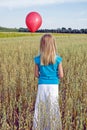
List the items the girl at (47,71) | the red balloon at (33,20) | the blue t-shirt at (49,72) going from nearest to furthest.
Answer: the girl at (47,71) → the blue t-shirt at (49,72) → the red balloon at (33,20)

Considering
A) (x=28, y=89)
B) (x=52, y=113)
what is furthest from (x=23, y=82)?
(x=52, y=113)

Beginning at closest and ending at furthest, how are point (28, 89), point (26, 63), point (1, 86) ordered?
1. point (28, 89)
2. point (1, 86)
3. point (26, 63)

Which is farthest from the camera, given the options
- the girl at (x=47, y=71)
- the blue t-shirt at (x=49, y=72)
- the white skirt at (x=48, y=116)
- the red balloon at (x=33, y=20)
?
the red balloon at (x=33, y=20)

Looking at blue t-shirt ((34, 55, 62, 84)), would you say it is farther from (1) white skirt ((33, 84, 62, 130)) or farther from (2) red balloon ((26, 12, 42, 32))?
(2) red balloon ((26, 12, 42, 32))

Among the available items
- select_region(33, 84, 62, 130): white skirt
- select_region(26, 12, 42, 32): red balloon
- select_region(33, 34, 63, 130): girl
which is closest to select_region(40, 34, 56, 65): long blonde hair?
select_region(33, 34, 63, 130): girl

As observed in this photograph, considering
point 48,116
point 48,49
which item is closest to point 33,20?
point 48,49

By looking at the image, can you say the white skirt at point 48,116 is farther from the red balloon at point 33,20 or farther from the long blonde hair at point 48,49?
the red balloon at point 33,20

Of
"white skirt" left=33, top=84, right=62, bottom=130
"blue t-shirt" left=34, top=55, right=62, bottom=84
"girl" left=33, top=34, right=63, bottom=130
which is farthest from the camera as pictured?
"blue t-shirt" left=34, top=55, right=62, bottom=84

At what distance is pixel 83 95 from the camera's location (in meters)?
3.93

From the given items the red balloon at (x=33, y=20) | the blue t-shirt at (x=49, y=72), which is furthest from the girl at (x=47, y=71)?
the red balloon at (x=33, y=20)

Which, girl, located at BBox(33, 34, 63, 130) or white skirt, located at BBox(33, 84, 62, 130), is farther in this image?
girl, located at BBox(33, 34, 63, 130)

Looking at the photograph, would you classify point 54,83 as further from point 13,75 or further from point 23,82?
point 13,75

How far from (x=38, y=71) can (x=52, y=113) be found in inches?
31.5

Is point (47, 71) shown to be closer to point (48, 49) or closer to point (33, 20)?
point (48, 49)
